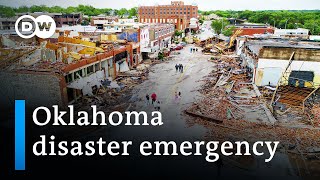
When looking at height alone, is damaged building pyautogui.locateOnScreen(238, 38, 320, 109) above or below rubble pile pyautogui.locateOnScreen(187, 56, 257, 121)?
above

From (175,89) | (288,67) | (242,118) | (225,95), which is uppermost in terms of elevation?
(288,67)

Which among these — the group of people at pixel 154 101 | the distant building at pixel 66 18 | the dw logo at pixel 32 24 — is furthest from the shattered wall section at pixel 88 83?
the distant building at pixel 66 18

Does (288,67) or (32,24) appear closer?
(32,24)

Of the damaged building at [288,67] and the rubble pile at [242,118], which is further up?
the damaged building at [288,67]

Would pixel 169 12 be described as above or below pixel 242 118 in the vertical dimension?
above

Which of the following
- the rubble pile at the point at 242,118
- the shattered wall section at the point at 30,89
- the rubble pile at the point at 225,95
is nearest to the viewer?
the rubble pile at the point at 242,118

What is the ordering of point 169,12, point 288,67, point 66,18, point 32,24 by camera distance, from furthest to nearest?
point 169,12 → point 66,18 → point 288,67 → point 32,24

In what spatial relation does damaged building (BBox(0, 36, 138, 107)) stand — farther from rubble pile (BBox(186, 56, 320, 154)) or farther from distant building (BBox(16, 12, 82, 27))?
distant building (BBox(16, 12, 82, 27))

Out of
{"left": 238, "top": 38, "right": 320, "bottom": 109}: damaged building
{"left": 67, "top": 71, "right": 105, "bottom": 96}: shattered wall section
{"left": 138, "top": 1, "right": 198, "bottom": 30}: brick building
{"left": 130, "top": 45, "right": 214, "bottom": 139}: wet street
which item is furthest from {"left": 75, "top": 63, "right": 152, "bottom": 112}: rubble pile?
{"left": 138, "top": 1, "right": 198, "bottom": 30}: brick building

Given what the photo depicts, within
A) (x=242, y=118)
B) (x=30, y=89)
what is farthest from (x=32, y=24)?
(x=242, y=118)

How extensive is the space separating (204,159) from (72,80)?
38.1ft

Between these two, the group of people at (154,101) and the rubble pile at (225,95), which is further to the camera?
the group of people at (154,101)

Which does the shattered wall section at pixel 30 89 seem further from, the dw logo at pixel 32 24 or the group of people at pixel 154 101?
the group of people at pixel 154 101

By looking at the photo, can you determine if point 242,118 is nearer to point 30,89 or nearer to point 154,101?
point 154,101
